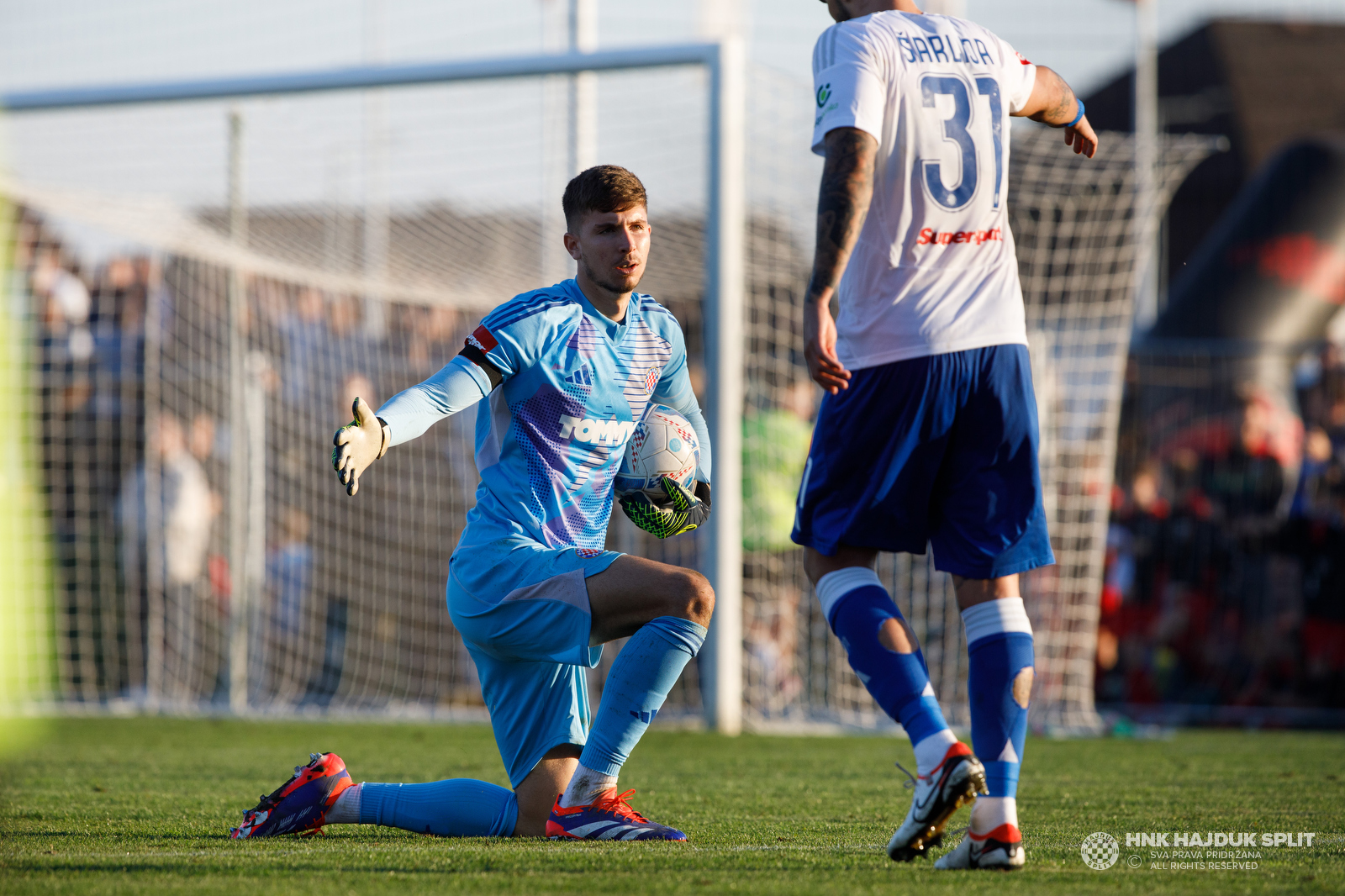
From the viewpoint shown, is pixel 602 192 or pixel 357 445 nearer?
pixel 357 445

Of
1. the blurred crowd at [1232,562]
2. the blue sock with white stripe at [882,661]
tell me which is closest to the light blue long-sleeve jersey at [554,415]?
the blue sock with white stripe at [882,661]

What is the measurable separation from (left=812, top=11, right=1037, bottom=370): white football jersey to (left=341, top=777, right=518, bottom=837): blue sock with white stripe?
1567 millimetres

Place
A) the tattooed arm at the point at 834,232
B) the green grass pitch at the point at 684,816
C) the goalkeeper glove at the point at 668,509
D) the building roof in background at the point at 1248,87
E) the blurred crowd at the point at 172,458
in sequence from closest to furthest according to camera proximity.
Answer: the green grass pitch at the point at 684,816, the tattooed arm at the point at 834,232, the goalkeeper glove at the point at 668,509, the blurred crowd at the point at 172,458, the building roof in background at the point at 1248,87

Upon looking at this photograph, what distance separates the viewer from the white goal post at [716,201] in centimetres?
792

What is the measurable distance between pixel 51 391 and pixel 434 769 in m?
6.34

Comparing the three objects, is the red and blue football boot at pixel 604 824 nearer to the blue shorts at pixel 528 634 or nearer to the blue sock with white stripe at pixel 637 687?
the blue sock with white stripe at pixel 637 687

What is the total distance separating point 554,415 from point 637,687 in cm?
77

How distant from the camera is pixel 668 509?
150 inches

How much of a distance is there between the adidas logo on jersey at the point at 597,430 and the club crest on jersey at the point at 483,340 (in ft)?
0.97

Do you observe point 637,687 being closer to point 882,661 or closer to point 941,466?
point 882,661

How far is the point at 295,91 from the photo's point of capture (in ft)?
29.3

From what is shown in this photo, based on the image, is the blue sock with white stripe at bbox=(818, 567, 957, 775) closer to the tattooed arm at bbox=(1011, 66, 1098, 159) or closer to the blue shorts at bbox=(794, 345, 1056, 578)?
the blue shorts at bbox=(794, 345, 1056, 578)

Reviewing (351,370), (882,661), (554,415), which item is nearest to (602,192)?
(554,415)

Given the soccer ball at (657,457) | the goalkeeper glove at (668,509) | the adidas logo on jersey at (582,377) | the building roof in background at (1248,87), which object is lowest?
the goalkeeper glove at (668,509)
